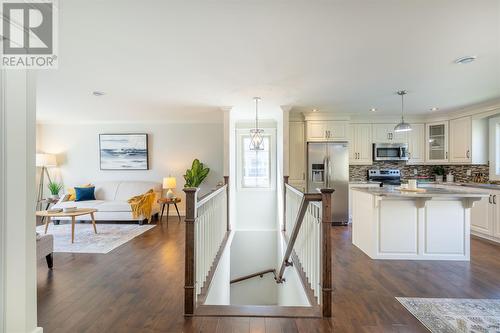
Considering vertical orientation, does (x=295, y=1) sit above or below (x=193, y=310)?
above

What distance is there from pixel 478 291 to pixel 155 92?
4.71 meters

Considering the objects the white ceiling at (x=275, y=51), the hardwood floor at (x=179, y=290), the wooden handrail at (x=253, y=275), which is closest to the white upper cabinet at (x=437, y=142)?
the white ceiling at (x=275, y=51)

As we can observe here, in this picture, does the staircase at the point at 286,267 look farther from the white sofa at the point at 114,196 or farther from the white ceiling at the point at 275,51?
the white sofa at the point at 114,196

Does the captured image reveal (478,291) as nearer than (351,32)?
No

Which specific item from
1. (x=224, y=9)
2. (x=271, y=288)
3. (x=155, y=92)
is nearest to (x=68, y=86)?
(x=155, y=92)

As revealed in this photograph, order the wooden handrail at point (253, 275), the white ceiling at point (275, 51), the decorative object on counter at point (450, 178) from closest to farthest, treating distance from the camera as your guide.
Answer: the white ceiling at point (275, 51), the wooden handrail at point (253, 275), the decorative object on counter at point (450, 178)

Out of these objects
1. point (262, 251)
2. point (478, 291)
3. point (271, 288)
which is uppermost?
point (478, 291)

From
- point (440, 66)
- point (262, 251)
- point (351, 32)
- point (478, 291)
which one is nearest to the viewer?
point (351, 32)

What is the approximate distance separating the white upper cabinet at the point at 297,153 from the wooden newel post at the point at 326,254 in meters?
3.39

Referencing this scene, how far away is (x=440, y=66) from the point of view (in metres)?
2.78

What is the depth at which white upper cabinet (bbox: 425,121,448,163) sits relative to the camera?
17.4 ft

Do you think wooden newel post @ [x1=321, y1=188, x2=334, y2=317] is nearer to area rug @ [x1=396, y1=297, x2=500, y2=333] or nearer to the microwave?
area rug @ [x1=396, y1=297, x2=500, y2=333]

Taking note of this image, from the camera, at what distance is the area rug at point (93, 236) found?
371 cm

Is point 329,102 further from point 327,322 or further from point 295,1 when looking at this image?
point 327,322
